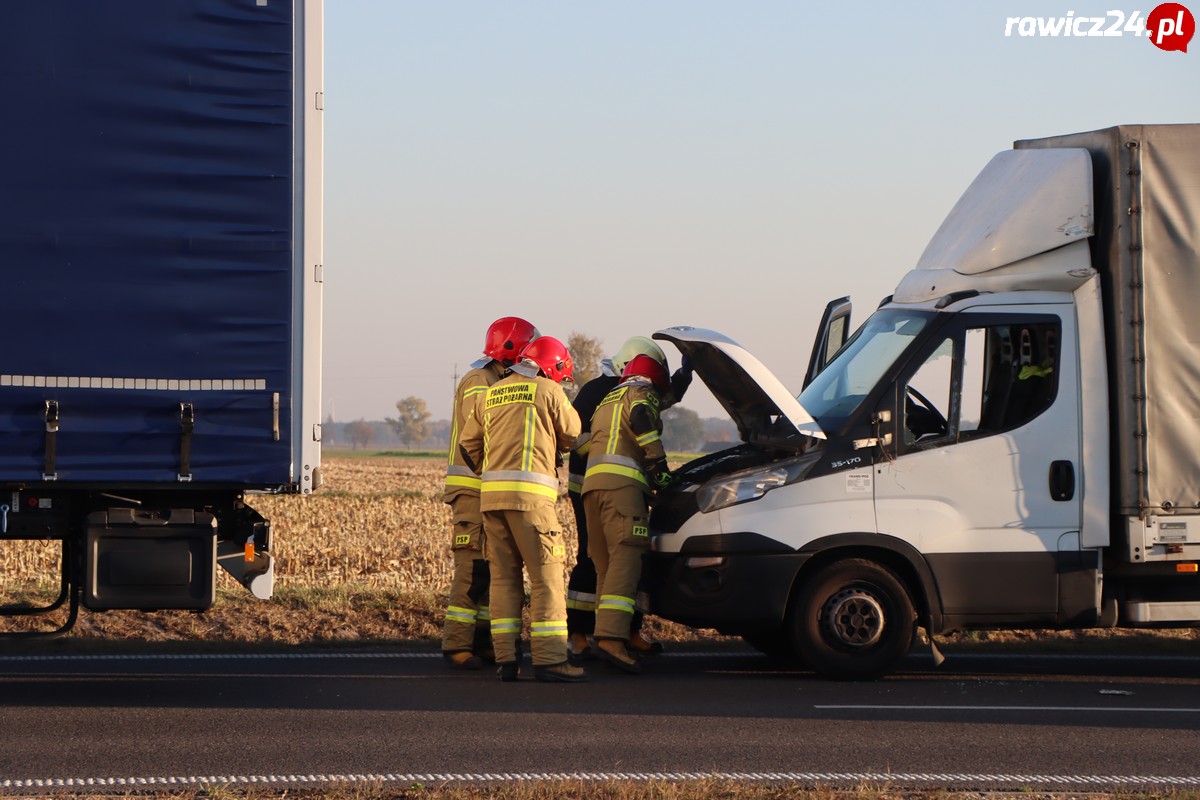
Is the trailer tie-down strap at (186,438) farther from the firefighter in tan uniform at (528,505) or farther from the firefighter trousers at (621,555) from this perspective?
the firefighter trousers at (621,555)

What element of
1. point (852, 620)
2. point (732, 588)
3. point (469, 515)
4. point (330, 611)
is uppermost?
point (469, 515)

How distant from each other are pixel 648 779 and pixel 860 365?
3984 millimetres

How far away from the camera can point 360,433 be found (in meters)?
178

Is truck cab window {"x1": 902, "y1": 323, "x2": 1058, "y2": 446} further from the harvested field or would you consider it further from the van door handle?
the harvested field

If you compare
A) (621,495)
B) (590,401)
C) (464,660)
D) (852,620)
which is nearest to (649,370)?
(590,401)

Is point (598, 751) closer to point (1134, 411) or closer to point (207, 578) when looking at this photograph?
point (207, 578)

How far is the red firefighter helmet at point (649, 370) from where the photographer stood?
9.45 metres

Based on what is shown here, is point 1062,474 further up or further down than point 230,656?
further up

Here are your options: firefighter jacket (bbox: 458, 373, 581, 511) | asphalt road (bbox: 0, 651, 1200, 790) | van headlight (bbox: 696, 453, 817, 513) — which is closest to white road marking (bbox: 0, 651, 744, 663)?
asphalt road (bbox: 0, 651, 1200, 790)

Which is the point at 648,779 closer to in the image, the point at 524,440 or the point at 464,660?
the point at 524,440

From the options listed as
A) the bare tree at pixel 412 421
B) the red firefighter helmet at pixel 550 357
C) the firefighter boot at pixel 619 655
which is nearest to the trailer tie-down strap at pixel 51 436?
the red firefighter helmet at pixel 550 357

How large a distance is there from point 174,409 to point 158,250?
86 centimetres

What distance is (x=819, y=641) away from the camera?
860cm

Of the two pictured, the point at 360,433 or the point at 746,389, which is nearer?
the point at 746,389
